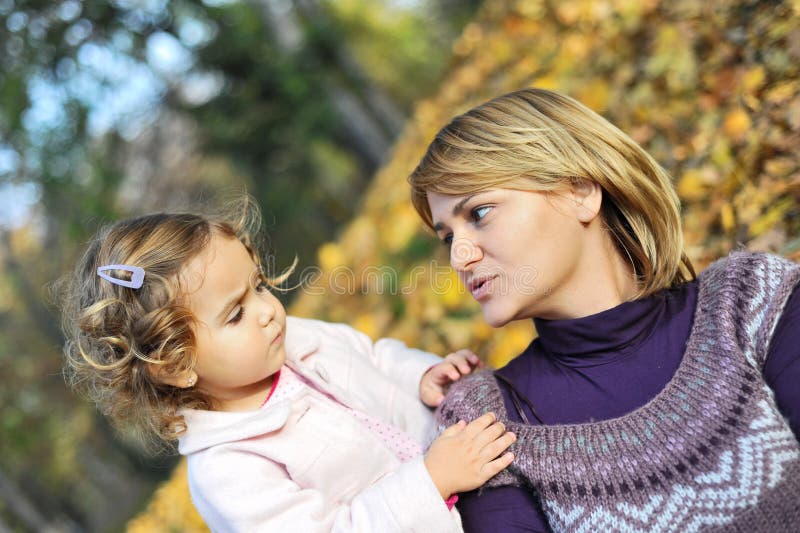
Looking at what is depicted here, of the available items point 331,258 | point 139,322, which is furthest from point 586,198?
point 331,258

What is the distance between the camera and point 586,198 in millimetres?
1783

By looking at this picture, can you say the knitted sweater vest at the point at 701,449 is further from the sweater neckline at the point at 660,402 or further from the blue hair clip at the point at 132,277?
the blue hair clip at the point at 132,277

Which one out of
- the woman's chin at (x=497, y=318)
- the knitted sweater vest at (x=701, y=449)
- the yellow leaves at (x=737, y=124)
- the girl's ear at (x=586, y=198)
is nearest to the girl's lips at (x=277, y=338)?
the woman's chin at (x=497, y=318)

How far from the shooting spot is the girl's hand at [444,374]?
2.03 m

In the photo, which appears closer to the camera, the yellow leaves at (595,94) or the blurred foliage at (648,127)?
the blurred foliage at (648,127)

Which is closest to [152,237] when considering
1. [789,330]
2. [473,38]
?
[789,330]

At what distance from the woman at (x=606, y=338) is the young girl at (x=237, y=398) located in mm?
168

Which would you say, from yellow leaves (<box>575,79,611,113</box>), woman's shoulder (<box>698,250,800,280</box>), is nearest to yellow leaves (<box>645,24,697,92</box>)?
yellow leaves (<box>575,79,611,113</box>)

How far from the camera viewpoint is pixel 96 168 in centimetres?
802

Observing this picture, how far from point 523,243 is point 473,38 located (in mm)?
5191

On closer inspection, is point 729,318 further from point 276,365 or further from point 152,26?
point 152,26

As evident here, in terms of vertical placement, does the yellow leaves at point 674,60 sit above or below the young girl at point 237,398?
above

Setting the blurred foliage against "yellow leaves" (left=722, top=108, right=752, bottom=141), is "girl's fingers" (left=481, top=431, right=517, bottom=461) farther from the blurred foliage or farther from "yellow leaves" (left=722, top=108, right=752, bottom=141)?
"yellow leaves" (left=722, top=108, right=752, bottom=141)

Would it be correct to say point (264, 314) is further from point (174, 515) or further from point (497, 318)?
point (174, 515)
